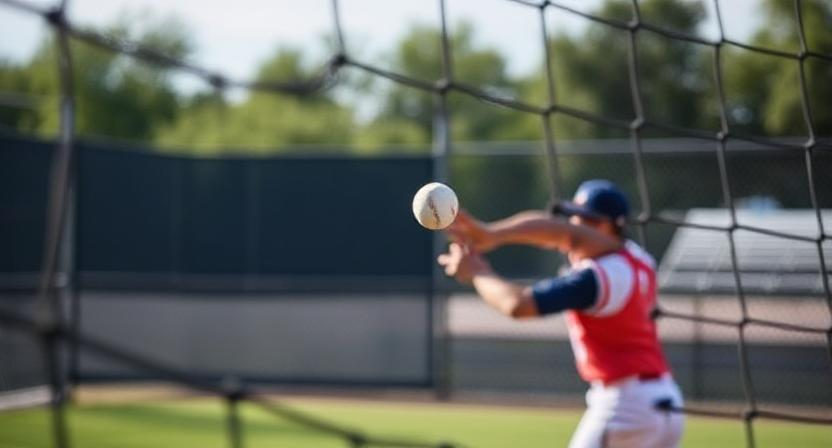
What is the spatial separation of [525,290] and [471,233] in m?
0.32

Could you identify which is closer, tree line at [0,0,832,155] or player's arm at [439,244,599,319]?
player's arm at [439,244,599,319]

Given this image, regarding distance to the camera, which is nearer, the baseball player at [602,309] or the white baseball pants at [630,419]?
the baseball player at [602,309]

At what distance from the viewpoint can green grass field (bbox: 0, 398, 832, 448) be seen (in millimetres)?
8812

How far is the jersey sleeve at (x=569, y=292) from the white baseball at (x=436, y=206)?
62 cm

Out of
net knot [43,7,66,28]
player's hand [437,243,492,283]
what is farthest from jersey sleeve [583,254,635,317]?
net knot [43,7,66,28]

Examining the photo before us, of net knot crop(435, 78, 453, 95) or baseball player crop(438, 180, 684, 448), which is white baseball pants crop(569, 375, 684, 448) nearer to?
baseball player crop(438, 180, 684, 448)

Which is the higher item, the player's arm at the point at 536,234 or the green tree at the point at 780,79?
the green tree at the point at 780,79

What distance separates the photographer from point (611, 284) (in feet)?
16.2

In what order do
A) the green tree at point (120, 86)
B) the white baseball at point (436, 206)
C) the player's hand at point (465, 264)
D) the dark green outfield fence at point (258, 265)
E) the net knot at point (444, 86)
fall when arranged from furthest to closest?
1. the green tree at point (120, 86)
2. the dark green outfield fence at point (258, 265)
3. the net knot at point (444, 86)
4. the player's hand at point (465, 264)
5. the white baseball at point (436, 206)

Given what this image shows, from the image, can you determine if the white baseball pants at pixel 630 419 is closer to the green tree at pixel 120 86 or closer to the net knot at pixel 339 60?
the net knot at pixel 339 60

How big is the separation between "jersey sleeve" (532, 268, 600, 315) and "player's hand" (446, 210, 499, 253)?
0.28 metres

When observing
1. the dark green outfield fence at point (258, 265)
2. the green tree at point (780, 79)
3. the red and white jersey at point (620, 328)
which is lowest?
the red and white jersey at point (620, 328)

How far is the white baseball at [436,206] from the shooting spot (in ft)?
14.3

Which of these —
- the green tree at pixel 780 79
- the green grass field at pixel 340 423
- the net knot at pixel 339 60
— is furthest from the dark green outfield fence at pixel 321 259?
the net knot at pixel 339 60
